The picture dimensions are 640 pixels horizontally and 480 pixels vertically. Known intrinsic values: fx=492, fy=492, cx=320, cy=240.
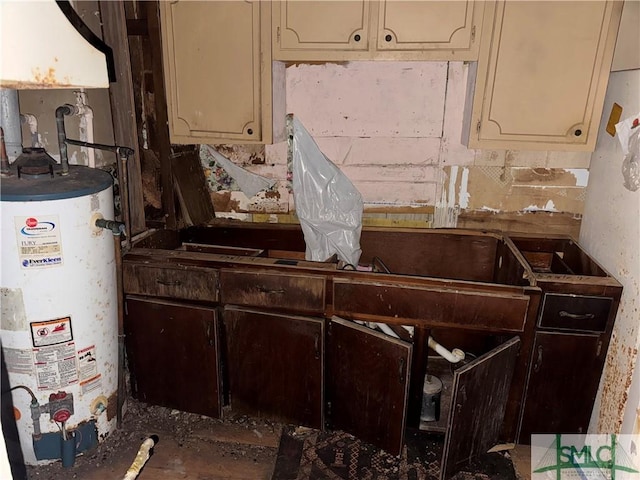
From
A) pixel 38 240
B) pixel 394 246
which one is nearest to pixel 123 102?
pixel 38 240

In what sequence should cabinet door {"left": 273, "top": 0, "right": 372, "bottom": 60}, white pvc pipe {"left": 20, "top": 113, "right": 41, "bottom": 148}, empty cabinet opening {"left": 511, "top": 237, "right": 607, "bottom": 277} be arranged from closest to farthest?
white pvc pipe {"left": 20, "top": 113, "right": 41, "bottom": 148} → cabinet door {"left": 273, "top": 0, "right": 372, "bottom": 60} → empty cabinet opening {"left": 511, "top": 237, "right": 607, "bottom": 277}

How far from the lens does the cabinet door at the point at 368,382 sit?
1812 mm

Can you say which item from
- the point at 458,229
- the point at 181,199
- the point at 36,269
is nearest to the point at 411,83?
the point at 458,229

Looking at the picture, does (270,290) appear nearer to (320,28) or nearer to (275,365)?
(275,365)

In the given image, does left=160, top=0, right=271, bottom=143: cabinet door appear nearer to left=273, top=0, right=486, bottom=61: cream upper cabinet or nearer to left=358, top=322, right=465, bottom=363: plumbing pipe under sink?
left=273, top=0, right=486, bottom=61: cream upper cabinet

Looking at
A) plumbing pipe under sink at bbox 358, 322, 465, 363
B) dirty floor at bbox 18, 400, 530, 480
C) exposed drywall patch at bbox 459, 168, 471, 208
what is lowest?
dirty floor at bbox 18, 400, 530, 480

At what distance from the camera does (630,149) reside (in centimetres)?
184

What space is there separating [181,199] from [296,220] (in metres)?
0.58

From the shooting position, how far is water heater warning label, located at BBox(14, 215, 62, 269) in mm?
1599

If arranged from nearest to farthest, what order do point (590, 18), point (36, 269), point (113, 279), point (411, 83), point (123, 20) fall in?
point (36, 269)
point (590, 18)
point (113, 279)
point (123, 20)
point (411, 83)

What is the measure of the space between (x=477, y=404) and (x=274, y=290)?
86cm

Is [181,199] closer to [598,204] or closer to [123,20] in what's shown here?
[123,20]

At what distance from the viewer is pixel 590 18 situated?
181 centimetres

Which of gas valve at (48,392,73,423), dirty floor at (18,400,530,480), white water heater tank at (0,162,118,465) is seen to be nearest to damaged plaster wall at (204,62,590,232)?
white water heater tank at (0,162,118,465)
